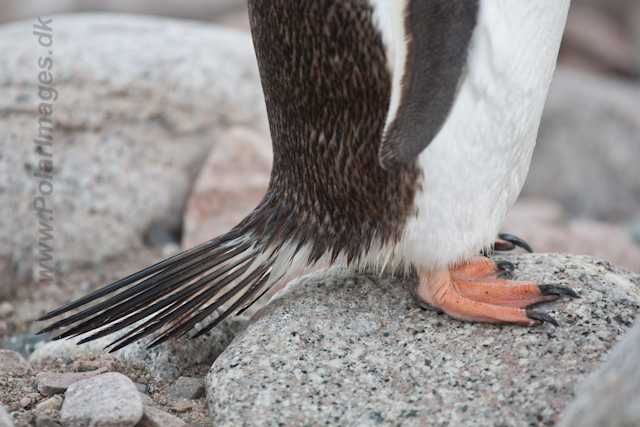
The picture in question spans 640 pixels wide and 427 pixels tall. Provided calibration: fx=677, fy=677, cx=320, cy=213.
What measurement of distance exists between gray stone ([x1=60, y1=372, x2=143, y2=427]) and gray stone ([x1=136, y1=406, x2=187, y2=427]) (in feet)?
0.07

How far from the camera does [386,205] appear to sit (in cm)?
160

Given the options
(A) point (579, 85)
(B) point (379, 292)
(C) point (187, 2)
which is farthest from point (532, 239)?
(C) point (187, 2)

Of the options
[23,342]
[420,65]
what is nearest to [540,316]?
[420,65]

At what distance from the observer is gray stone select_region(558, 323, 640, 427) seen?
1.01m

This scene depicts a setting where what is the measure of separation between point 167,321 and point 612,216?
418 cm

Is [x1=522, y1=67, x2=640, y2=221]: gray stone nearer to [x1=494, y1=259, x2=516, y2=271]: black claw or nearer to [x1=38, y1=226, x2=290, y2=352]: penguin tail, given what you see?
[x1=494, y1=259, x2=516, y2=271]: black claw

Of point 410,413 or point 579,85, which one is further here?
point 579,85

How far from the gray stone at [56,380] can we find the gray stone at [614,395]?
1.07 metres

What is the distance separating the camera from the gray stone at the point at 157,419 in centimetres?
138

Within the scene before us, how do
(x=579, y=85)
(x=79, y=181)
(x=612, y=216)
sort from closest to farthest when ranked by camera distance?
(x=79, y=181)
(x=612, y=216)
(x=579, y=85)

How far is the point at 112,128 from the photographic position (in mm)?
3107

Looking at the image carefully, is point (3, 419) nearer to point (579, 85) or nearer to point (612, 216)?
point (612, 216)

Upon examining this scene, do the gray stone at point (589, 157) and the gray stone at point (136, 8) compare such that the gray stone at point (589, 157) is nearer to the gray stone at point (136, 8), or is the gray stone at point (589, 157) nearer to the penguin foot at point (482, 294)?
the penguin foot at point (482, 294)

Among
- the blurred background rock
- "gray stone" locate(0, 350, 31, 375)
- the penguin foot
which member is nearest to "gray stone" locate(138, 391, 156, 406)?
"gray stone" locate(0, 350, 31, 375)
